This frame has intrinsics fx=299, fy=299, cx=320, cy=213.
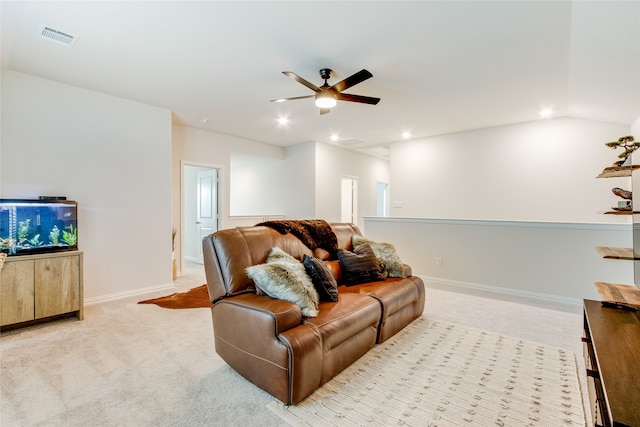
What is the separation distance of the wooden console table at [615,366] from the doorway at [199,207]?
5.65 meters

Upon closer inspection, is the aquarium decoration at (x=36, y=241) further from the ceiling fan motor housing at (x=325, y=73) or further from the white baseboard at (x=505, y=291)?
the white baseboard at (x=505, y=291)

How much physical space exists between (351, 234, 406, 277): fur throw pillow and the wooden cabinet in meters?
3.01

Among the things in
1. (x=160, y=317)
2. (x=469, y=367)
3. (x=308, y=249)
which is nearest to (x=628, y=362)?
(x=469, y=367)

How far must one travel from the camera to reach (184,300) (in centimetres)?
385

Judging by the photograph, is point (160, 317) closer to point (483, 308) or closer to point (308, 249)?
point (308, 249)

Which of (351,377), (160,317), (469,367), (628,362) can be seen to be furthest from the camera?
(160,317)

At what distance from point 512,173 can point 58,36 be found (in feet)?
20.2

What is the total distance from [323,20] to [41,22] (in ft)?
7.26

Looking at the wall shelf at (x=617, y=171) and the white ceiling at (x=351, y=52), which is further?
the wall shelf at (x=617, y=171)

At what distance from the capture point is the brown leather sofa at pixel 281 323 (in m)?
1.78

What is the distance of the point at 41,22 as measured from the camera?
235cm

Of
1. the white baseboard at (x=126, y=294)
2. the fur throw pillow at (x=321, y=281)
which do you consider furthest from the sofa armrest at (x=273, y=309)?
the white baseboard at (x=126, y=294)

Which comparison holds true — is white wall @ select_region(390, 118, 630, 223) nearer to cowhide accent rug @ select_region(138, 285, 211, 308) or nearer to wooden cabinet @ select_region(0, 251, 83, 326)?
cowhide accent rug @ select_region(138, 285, 211, 308)

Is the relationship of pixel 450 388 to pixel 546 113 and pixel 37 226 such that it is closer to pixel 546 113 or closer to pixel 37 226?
pixel 37 226
